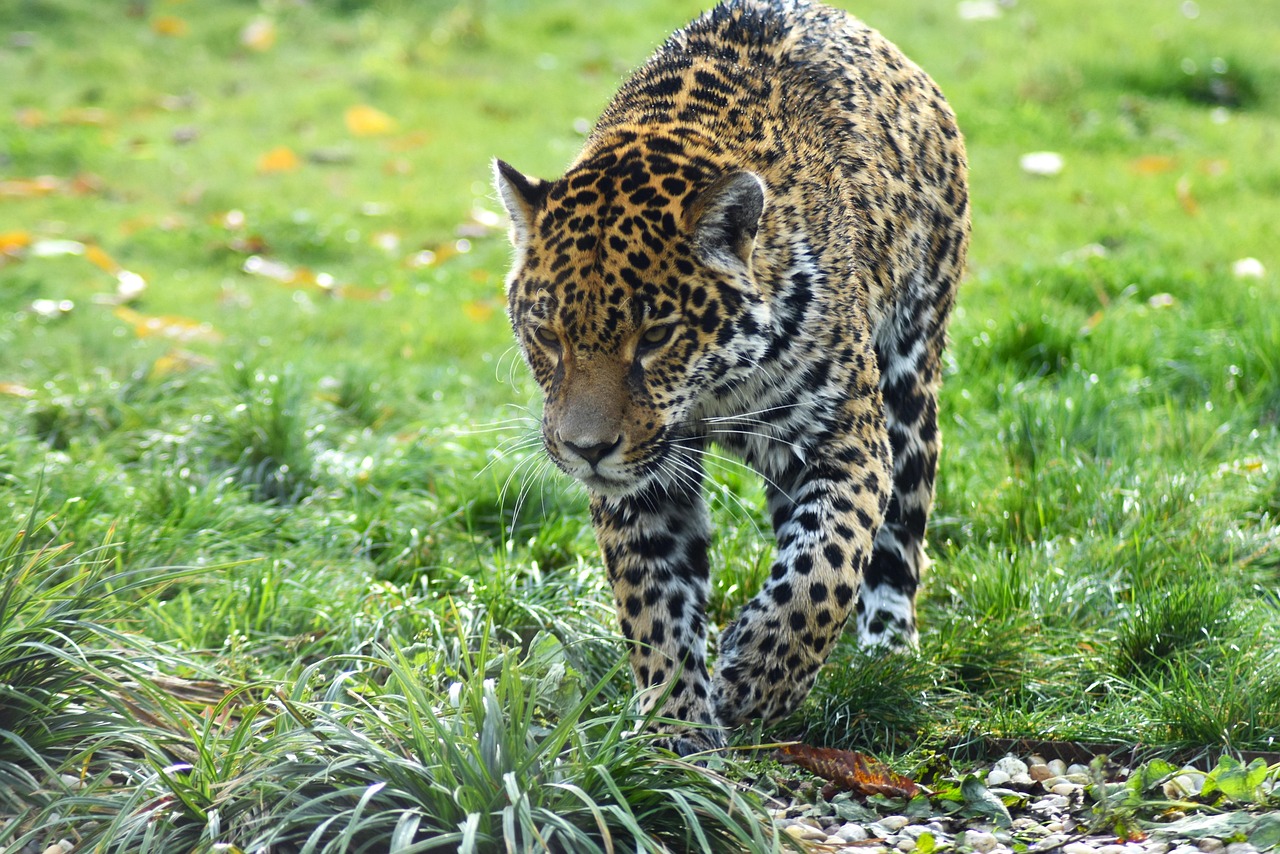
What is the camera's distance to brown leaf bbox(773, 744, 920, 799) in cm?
396

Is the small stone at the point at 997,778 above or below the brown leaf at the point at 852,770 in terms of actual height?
above

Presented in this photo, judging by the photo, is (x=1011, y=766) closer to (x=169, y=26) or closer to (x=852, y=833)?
(x=852, y=833)

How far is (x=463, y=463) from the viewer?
621cm

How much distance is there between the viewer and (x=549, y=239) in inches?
171

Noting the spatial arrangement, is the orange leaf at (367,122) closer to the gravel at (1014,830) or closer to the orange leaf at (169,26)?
the orange leaf at (169,26)

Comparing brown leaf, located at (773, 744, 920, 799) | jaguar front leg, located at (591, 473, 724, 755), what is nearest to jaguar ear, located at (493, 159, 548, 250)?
jaguar front leg, located at (591, 473, 724, 755)

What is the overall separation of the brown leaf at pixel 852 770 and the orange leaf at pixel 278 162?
27.2 ft

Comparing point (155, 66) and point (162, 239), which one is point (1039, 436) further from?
point (155, 66)

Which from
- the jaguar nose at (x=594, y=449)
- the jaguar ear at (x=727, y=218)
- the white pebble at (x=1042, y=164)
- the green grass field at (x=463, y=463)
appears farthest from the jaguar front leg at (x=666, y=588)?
the white pebble at (x=1042, y=164)

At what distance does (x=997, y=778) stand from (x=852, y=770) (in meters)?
0.42

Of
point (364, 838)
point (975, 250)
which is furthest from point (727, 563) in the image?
point (975, 250)

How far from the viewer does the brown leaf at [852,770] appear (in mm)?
3961

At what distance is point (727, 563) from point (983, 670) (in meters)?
1.09

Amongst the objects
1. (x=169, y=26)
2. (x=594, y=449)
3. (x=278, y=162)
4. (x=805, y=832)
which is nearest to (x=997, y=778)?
(x=805, y=832)
